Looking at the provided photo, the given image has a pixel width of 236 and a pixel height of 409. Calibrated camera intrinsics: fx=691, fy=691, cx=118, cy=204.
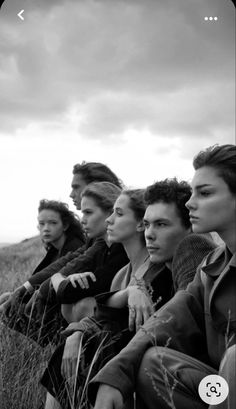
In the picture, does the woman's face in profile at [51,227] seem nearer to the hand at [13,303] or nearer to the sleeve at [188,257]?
the hand at [13,303]

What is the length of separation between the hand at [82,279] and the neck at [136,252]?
0.36 meters

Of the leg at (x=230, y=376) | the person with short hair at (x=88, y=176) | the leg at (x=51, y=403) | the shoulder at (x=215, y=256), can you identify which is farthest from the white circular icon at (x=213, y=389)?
the person with short hair at (x=88, y=176)

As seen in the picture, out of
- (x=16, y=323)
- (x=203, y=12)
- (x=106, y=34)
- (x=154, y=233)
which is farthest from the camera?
(x=16, y=323)

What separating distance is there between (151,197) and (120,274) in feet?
1.93

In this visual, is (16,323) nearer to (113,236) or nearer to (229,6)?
(113,236)

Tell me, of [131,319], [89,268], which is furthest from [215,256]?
[89,268]

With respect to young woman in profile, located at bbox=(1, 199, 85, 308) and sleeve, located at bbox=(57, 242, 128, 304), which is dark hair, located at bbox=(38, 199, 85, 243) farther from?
sleeve, located at bbox=(57, 242, 128, 304)

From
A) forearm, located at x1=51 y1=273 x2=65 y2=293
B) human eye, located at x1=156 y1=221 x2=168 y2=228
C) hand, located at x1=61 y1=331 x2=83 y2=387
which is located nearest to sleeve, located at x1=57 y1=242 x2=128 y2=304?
forearm, located at x1=51 y1=273 x2=65 y2=293

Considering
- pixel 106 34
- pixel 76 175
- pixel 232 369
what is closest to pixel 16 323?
pixel 76 175

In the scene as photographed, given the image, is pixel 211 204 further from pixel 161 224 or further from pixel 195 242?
pixel 161 224

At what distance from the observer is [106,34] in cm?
421

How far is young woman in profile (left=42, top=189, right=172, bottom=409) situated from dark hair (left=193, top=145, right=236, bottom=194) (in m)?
0.53

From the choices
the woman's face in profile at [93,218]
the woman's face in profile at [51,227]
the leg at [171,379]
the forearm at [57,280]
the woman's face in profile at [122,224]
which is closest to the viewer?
the leg at [171,379]

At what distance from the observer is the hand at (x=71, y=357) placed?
3160 millimetres
